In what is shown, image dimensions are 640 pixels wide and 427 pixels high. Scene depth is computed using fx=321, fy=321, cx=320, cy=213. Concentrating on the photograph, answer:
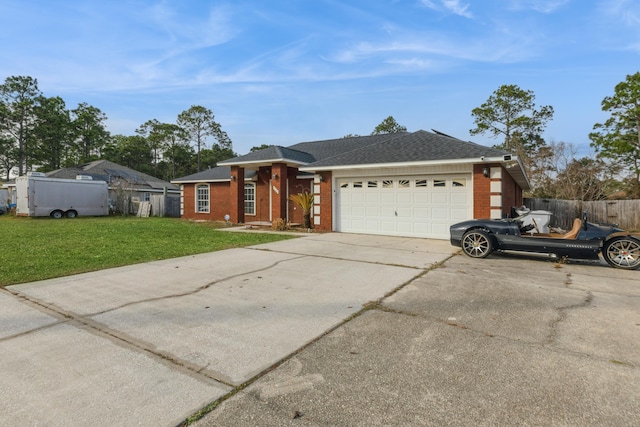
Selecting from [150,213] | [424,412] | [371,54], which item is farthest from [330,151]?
[424,412]

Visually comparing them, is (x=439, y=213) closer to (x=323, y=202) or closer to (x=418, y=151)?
(x=418, y=151)

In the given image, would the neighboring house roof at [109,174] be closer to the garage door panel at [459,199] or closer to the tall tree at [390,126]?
the tall tree at [390,126]

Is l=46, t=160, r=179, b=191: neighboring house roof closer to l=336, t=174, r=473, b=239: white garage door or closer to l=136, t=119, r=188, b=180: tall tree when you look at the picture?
l=136, t=119, r=188, b=180: tall tree

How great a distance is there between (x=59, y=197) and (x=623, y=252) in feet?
90.9

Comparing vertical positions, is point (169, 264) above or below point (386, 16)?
below

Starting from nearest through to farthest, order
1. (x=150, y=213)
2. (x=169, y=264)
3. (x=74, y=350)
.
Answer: (x=74, y=350), (x=169, y=264), (x=150, y=213)

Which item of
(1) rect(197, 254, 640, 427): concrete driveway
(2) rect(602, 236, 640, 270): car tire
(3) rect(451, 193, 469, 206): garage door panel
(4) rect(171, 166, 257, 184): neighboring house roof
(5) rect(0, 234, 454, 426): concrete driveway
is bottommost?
(1) rect(197, 254, 640, 427): concrete driveway

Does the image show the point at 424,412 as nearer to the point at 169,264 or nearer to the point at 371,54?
the point at 169,264

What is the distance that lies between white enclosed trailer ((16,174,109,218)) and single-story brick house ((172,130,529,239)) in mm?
12950

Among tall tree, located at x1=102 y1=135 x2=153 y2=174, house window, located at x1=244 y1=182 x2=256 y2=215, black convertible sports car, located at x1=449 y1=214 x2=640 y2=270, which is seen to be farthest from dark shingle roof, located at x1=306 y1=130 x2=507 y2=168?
tall tree, located at x1=102 y1=135 x2=153 y2=174

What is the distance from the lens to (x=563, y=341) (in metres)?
3.03

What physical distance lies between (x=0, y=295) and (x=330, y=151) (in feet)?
49.6

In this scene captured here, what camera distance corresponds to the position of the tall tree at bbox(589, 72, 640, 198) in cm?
2252

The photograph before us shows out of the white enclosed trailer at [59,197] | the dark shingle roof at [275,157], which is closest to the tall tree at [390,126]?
the dark shingle roof at [275,157]
